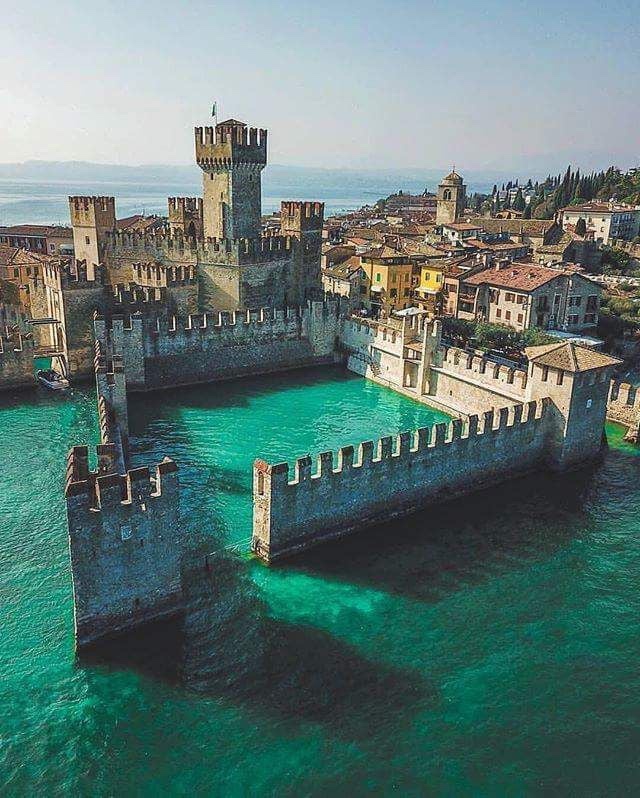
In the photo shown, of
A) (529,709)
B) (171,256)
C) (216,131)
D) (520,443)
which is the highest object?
(216,131)

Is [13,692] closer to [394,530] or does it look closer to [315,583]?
[315,583]

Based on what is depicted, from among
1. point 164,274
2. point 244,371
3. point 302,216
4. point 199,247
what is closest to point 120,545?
point 244,371

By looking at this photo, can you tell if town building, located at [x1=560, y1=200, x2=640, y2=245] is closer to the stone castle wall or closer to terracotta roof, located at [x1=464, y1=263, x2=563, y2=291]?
terracotta roof, located at [x1=464, y1=263, x2=563, y2=291]

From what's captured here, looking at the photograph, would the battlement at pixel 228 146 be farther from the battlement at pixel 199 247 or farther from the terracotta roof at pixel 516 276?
the terracotta roof at pixel 516 276

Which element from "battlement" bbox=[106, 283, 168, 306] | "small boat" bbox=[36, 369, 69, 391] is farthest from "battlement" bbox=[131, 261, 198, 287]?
"small boat" bbox=[36, 369, 69, 391]

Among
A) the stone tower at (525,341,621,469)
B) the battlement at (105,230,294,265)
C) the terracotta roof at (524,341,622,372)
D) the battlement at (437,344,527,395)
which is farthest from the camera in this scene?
the battlement at (105,230,294,265)

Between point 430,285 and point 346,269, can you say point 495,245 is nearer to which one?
point 430,285

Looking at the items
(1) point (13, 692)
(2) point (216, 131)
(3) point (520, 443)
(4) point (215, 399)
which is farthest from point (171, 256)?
(1) point (13, 692)
